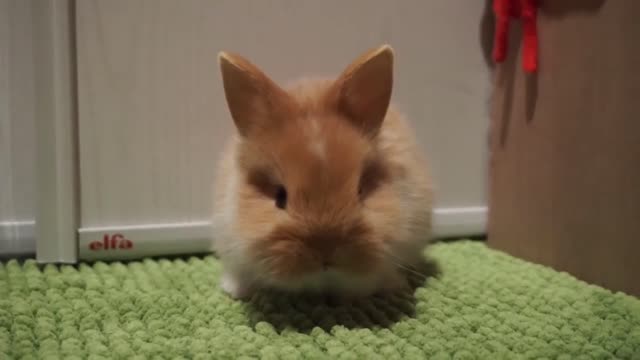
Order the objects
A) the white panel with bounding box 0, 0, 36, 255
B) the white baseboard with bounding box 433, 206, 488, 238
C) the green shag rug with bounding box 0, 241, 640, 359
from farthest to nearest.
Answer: the white baseboard with bounding box 433, 206, 488, 238 < the white panel with bounding box 0, 0, 36, 255 < the green shag rug with bounding box 0, 241, 640, 359

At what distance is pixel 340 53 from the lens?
161 centimetres

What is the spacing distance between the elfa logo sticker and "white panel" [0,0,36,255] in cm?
15

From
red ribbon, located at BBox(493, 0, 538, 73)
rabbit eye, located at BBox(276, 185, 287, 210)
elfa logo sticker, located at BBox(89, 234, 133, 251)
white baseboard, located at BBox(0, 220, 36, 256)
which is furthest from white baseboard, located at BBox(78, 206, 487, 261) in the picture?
red ribbon, located at BBox(493, 0, 538, 73)

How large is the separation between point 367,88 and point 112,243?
2.42 feet

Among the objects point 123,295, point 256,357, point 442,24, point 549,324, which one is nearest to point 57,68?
point 123,295

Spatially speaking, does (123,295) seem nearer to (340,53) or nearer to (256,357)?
(256,357)

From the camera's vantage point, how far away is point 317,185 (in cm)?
101

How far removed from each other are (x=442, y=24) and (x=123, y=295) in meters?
1.03

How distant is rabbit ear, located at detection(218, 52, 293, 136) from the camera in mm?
1069

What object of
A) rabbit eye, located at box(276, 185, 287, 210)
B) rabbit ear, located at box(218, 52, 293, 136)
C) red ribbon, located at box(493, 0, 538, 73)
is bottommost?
rabbit eye, located at box(276, 185, 287, 210)

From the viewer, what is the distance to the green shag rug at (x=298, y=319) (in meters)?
0.99

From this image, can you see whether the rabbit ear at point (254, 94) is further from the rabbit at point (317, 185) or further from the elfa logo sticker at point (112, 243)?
the elfa logo sticker at point (112, 243)

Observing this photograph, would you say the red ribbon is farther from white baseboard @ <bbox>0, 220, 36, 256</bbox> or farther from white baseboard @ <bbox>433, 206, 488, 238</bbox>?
white baseboard @ <bbox>0, 220, 36, 256</bbox>

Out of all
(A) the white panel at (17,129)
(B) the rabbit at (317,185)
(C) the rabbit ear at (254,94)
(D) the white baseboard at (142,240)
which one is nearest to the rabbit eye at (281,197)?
(B) the rabbit at (317,185)
